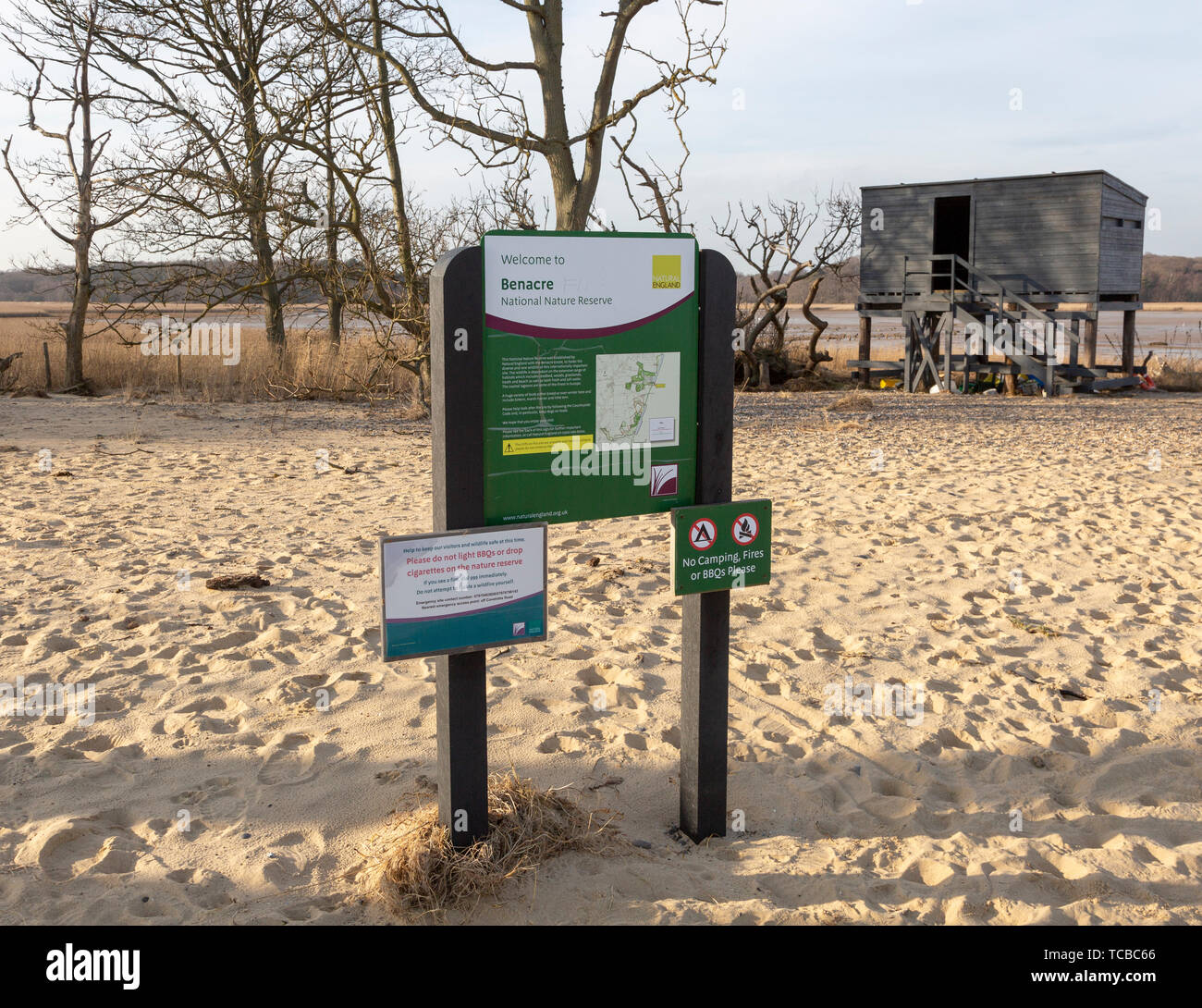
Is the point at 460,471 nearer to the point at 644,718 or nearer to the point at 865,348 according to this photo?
the point at 644,718

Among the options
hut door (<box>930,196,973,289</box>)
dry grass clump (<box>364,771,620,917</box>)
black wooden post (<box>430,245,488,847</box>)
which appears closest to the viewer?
black wooden post (<box>430,245,488,847</box>)

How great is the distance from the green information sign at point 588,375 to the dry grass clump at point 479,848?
1039 mm

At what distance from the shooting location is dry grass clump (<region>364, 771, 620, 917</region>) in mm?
3250

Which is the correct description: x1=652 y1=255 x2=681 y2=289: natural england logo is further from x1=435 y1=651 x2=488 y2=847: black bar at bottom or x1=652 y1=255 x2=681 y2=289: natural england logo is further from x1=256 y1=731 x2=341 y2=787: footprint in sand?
x1=256 y1=731 x2=341 y2=787: footprint in sand

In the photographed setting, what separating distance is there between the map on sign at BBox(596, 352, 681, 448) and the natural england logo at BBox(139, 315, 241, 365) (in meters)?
16.4

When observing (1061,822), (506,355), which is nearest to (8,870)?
(506,355)

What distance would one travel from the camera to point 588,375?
3395 mm

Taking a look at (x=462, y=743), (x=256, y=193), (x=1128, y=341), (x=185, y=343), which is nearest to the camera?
(x=462, y=743)

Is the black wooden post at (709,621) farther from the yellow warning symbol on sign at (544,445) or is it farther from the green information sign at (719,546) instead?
the yellow warning symbol on sign at (544,445)

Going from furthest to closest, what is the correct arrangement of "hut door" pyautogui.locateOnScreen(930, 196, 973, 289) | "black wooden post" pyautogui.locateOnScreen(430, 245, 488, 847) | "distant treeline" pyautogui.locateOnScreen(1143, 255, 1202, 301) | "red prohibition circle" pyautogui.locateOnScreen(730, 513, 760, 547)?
"distant treeline" pyautogui.locateOnScreen(1143, 255, 1202, 301)
"hut door" pyautogui.locateOnScreen(930, 196, 973, 289)
"red prohibition circle" pyautogui.locateOnScreen(730, 513, 760, 547)
"black wooden post" pyautogui.locateOnScreen(430, 245, 488, 847)

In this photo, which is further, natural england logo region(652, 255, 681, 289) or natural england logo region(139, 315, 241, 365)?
natural england logo region(139, 315, 241, 365)

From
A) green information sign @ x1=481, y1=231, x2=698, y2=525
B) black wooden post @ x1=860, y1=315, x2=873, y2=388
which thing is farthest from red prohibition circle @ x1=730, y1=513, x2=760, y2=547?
black wooden post @ x1=860, y1=315, x2=873, y2=388

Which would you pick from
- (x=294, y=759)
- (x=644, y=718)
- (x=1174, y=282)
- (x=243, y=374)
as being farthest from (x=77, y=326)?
(x=1174, y=282)

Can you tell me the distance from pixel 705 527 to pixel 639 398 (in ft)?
1.69
